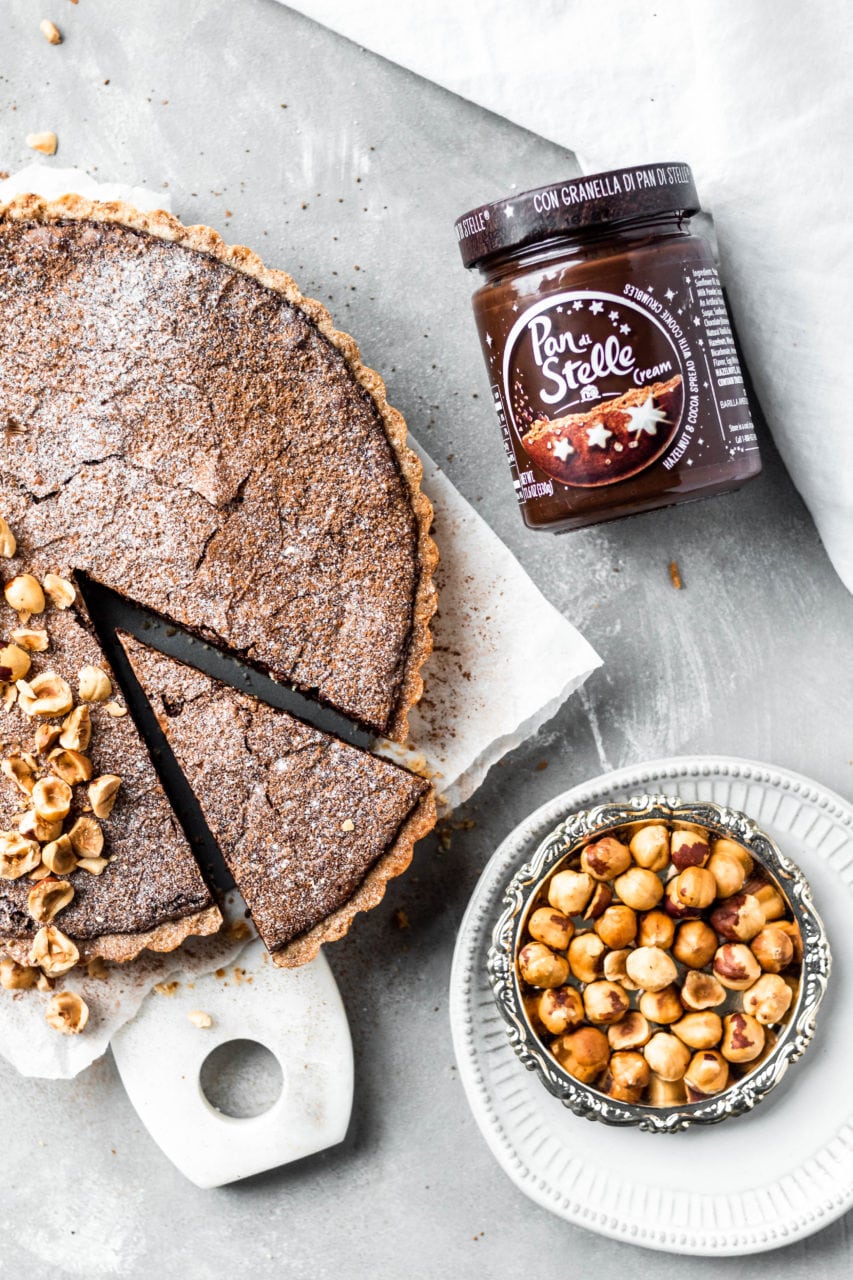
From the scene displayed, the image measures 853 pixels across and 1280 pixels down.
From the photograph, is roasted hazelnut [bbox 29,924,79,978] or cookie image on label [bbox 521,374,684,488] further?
roasted hazelnut [bbox 29,924,79,978]

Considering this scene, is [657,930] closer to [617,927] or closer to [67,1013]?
[617,927]

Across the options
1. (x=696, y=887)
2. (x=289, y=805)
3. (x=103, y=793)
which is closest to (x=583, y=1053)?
(x=696, y=887)

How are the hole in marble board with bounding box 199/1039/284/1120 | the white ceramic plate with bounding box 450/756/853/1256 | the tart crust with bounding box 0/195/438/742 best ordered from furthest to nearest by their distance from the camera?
the hole in marble board with bounding box 199/1039/284/1120, the white ceramic plate with bounding box 450/756/853/1256, the tart crust with bounding box 0/195/438/742

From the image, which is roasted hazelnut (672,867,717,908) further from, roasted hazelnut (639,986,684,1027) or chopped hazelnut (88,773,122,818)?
chopped hazelnut (88,773,122,818)

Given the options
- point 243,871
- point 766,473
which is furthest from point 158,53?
point 243,871

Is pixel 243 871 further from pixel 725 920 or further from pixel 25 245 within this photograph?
pixel 25 245

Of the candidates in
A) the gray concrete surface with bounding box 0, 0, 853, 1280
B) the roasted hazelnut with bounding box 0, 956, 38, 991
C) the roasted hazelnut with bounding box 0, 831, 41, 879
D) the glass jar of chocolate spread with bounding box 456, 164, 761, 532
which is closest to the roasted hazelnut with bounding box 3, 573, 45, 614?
the roasted hazelnut with bounding box 0, 831, 41, 879
